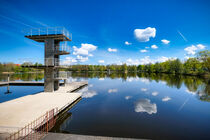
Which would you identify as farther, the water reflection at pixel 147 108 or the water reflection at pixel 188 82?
the water reflection at pixel 188 82

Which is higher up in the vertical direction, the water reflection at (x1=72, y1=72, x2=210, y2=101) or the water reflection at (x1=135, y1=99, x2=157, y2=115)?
the water reflection at (x1=72, y1=72, x2=210, y2=101)

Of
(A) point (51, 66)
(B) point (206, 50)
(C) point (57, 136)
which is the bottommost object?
(C) point (57, 136)

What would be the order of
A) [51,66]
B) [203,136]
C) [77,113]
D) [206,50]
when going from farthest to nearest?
[206,50], [51,66], [77,113], [203,136]

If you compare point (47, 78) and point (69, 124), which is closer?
point (69, 124)

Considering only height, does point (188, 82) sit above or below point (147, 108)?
above

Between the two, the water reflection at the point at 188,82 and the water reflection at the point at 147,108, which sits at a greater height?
the water reflection at the point at 188,82

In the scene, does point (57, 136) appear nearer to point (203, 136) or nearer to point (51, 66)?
point (203, 136)

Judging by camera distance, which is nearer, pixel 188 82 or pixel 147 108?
pixel 147 108

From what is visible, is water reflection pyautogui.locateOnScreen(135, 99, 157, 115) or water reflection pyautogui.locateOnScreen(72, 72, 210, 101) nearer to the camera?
water reflection pyautogui.locateOnScreen(135, 99, 157, 115)

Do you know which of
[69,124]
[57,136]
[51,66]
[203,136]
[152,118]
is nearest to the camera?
[57,136]

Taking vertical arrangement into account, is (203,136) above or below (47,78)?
below

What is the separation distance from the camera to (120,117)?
8.30 meters

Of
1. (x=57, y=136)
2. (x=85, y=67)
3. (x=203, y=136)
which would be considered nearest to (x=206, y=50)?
(x=203, y=136)

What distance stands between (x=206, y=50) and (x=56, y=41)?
217 feet
